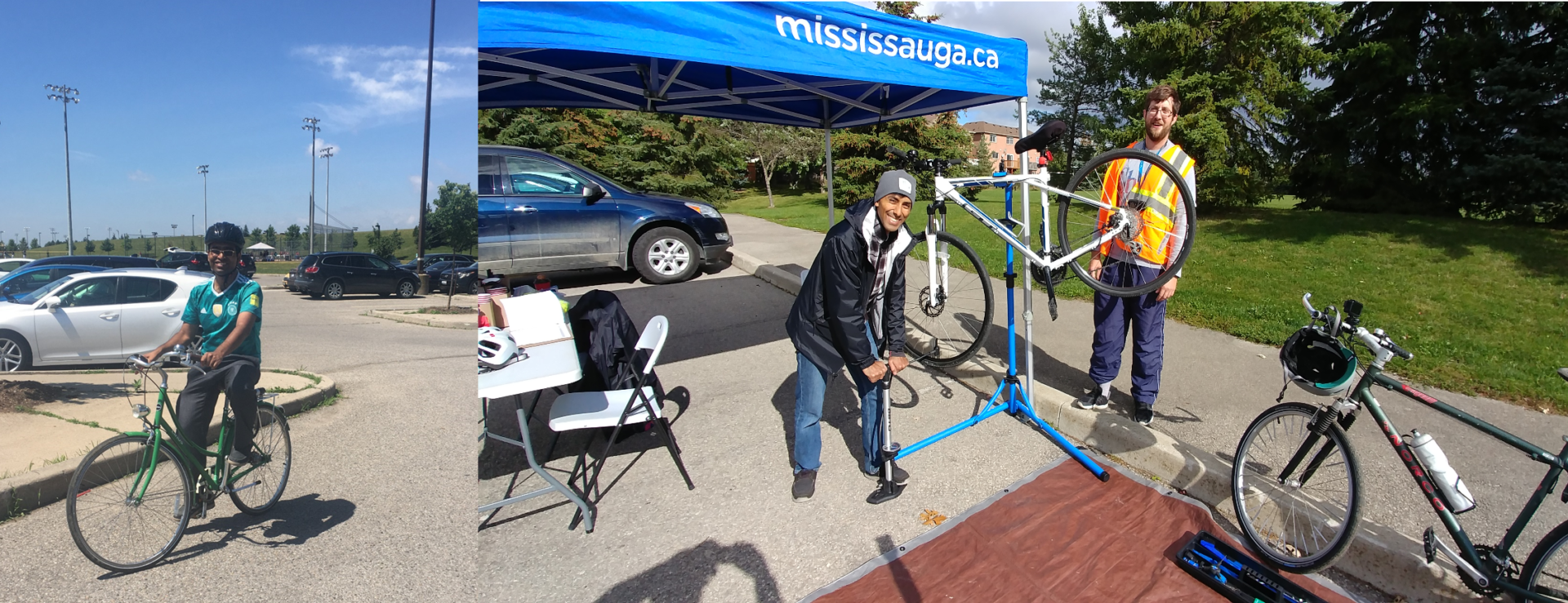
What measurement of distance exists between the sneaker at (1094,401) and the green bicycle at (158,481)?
3.70 metres

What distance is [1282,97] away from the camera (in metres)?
14.0

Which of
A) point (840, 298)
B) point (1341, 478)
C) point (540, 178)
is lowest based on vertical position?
point (1341, 478)

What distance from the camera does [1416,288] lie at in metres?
6.76

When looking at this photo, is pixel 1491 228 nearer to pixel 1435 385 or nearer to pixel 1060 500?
pixel 1435 385

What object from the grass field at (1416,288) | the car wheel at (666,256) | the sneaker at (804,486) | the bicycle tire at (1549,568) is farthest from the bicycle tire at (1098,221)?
the car wheel at (666,256)

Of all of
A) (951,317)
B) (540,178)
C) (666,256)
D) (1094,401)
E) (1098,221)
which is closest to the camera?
(1098,221)

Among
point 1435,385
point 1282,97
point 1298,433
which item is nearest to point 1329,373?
point 1298,433

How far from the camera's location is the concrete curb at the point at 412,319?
104 centimetres

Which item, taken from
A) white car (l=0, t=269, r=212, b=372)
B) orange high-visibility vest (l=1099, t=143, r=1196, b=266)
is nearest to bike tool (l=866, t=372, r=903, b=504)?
orange high-visibility vest (l=1099, t=143, r=1196, b=266)

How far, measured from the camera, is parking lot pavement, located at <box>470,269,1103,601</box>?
2461 millimetres

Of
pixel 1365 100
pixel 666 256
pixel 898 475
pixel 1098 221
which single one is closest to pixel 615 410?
pixel 898 475

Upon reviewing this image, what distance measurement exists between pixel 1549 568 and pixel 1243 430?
1533 mm

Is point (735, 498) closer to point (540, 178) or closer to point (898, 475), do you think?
point (898, 475)

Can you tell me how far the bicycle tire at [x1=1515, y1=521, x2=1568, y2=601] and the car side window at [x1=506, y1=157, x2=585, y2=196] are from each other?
3.96m
